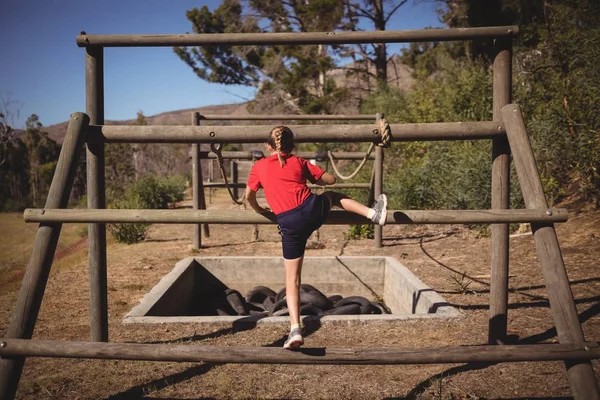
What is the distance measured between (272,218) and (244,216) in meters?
0.16

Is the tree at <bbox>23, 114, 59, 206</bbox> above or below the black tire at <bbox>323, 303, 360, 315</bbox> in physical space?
above

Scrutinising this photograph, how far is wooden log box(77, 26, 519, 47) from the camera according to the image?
2.96 metres

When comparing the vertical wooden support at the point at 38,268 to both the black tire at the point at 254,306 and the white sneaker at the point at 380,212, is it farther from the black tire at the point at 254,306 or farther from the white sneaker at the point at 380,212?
the black tire at the point at 254,306

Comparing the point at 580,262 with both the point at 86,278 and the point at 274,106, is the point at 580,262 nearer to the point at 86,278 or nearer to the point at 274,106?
the point at 86,278

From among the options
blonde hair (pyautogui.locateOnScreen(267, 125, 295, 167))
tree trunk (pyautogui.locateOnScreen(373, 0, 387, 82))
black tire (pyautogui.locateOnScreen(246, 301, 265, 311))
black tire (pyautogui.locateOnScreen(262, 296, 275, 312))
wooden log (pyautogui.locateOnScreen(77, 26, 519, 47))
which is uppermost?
tree trunk (pyautogui.locateOnScreen(373, 0, 387, 82))

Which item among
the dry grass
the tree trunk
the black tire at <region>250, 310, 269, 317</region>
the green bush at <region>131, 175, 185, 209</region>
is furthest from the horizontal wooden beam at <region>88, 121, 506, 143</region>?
the tree trunk

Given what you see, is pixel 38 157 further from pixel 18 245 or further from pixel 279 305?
pixel 279 305

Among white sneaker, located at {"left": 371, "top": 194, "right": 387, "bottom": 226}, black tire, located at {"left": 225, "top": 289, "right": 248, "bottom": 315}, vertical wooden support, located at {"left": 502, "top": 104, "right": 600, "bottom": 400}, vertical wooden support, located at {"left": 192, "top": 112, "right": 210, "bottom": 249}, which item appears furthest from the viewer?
vertical wooden support, located at {"left": 192, "top": 112, "right": 210, "bottom": 249}

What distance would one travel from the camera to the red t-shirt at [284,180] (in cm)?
256

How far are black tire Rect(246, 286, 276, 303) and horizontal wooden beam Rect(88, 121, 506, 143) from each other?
277 centimetres

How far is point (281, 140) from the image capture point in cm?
260

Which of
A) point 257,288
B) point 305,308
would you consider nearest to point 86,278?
point 257,288

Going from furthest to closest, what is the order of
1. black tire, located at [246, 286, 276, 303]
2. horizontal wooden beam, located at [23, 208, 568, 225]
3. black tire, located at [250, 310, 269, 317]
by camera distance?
black tire, located at [246, 286, 276, 303], black tire, located at [250, 310, 269, 317], horizontal wooden beam, located at [23, 208, 568, 225]

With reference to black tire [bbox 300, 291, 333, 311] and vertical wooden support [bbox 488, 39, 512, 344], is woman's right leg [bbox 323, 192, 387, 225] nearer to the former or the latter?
vertical wooden support [bbox 488, 39, 512, 344]
